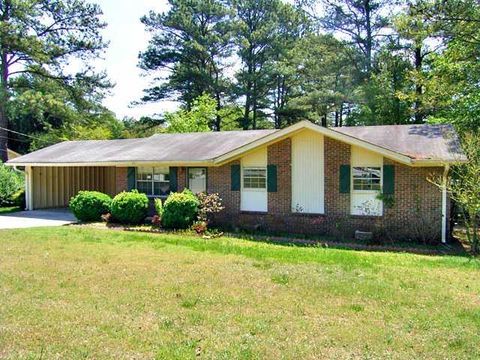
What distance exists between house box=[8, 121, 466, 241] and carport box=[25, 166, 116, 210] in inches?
166

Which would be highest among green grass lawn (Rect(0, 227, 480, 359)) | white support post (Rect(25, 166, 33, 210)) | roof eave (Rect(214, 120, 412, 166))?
roof eave (Rect(214, 120, 412, 166))

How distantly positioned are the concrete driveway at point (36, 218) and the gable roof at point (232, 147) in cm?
226

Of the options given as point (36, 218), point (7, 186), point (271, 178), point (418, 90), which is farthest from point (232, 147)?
point (418, 90)

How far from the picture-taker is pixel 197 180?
16734 mm

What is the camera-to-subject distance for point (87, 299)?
638 cm

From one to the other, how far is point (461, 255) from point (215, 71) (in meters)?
27.1

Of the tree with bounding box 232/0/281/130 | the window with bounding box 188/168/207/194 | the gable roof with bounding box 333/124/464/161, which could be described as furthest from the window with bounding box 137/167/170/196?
the tree with bounding box 232/0/281/130

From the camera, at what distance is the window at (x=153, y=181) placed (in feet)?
57.3

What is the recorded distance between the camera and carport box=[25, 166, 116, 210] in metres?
21.1

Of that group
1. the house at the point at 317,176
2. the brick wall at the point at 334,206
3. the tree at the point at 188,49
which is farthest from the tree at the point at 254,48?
the brick wall at the point at 334,206

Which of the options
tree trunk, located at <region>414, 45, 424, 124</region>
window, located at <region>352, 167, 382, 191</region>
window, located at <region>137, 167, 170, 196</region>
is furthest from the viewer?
tree trunk, located at <region>414, 45, 424, 124</region>

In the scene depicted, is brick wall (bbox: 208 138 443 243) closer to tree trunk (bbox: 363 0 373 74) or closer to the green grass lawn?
the green grass lawn

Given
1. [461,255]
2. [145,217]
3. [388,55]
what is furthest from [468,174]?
[388,55]

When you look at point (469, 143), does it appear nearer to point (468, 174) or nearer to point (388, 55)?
point (468, 174)
